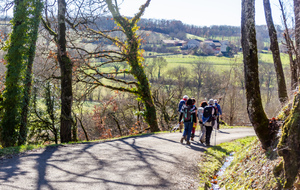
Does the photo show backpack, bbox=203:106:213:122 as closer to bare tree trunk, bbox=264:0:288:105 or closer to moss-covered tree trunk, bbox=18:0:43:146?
bare tree trunk, bbox=264:0:288:105

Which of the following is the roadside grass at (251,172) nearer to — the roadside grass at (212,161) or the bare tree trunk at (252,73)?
the roadside grass at (212,161)

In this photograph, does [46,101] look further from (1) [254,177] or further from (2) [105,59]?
(1) [254,177]

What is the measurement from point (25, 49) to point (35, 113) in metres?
9.86

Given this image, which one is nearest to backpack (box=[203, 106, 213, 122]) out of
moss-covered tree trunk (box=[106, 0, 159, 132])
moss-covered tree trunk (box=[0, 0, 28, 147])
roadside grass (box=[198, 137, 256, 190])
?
roadside grass (box=[198, 137, 256, 190])

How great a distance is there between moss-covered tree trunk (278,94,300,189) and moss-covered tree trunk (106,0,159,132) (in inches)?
564

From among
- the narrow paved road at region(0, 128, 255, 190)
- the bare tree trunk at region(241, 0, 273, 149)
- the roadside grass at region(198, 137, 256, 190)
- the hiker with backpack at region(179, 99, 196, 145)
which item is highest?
the bare tree trunk at region(241, 0, 273, 149)

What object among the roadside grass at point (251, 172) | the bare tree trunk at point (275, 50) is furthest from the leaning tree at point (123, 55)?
the roadside grass at point (251, 172)

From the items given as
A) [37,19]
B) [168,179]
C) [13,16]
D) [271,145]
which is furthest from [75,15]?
[271,145]

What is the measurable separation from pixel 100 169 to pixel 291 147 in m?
4.76

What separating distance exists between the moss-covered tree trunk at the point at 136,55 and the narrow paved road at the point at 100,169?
31.0ft

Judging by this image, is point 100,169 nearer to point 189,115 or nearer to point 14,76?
point 189,115

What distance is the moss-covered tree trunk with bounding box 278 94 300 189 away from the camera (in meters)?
4.75

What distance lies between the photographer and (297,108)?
5137mm

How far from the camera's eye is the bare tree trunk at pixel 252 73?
6.61 m
